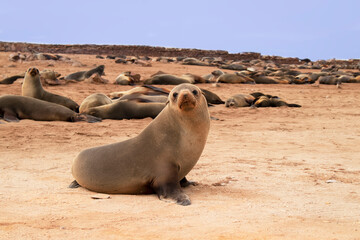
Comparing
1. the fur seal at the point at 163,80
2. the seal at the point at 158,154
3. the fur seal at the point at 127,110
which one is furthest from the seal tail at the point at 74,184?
the fur seal at the point at 163,80

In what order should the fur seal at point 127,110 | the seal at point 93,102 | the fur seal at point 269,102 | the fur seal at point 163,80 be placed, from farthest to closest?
the fur seal at point 163,80 < the fur seal at point 269,102 < the seal at point 93,102 < the fur seal at point 127,110

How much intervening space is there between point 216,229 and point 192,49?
3369 cm

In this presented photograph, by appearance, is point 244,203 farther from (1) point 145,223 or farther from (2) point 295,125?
(2) point 295,125

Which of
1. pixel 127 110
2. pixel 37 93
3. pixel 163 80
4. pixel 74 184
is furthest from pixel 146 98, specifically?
pixel 74 184

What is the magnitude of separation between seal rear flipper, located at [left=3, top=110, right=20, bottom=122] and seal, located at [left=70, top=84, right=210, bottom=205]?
448 centimetres

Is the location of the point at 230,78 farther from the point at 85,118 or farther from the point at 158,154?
the point at 158,154

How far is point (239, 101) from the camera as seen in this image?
11.0 meters

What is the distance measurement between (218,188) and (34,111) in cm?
543

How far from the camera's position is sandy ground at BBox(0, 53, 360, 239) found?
9.16 feet

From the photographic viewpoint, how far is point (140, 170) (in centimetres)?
397

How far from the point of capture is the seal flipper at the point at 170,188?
3.62 metres

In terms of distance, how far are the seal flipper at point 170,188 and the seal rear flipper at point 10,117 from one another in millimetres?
5092

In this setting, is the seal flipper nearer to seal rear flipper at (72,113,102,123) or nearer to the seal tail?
the seal tail

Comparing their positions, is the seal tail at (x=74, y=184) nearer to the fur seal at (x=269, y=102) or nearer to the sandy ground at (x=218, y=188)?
the sandy ground at (x=218, y=188)
